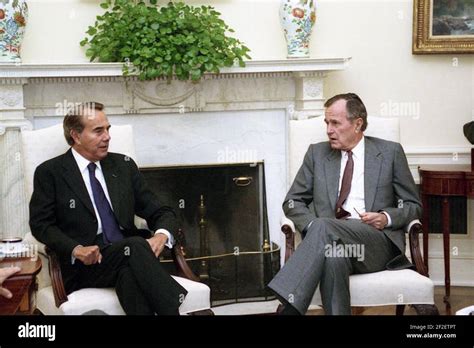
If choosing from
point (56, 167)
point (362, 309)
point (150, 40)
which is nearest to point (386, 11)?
point (150, 40)

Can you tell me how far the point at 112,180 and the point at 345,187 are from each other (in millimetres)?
776

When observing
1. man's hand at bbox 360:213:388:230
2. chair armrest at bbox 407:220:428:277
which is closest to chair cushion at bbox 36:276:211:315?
man's hand at bbox 360:213:388:230

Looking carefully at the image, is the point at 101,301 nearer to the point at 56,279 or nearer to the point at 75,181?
the point at 56,279

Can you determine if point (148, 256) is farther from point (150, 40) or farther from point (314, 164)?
point (150, 40)

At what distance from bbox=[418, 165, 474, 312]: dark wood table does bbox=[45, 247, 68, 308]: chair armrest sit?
1637 mm

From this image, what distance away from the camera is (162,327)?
150cm

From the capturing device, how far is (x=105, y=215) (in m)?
2.50

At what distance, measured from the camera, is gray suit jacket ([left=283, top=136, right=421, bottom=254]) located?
8.59ft

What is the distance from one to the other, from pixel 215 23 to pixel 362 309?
4.26 feet

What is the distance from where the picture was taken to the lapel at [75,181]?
2461 mm

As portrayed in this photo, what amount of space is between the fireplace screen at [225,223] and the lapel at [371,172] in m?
0.88

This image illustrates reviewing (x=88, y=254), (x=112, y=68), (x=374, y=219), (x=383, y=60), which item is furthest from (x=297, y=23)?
(x=88, y=254)
